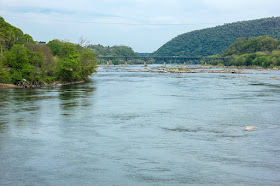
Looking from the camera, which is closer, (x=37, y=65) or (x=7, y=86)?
(x=7, y=86)

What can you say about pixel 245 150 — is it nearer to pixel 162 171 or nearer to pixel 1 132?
pixel 162 171

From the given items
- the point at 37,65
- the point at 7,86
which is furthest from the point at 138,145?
the point at 37,65

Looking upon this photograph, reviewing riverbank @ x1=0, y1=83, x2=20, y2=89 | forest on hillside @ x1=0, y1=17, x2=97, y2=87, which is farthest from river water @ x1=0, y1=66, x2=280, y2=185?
forest on hillside @ x1=0, y1=17, x2=97, y2=87

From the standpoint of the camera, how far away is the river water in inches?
663

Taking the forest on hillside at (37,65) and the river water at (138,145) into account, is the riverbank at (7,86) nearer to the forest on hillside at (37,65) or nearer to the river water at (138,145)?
the forest on hillside at (37,65)

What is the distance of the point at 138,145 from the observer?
22.5m

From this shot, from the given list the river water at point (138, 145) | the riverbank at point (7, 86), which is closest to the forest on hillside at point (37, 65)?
the riverbank at point (7, 86)

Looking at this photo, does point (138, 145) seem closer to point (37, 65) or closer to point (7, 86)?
point (7, 86)

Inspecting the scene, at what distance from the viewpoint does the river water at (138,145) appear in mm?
16844

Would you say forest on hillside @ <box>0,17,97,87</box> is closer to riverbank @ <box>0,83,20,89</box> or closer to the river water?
riverbank @ <box>0,83,20,89</box>

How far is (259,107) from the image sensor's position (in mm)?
39031

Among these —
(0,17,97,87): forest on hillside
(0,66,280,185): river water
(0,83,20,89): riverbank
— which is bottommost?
(0,66,280,185): river water

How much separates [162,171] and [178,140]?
21.0ft

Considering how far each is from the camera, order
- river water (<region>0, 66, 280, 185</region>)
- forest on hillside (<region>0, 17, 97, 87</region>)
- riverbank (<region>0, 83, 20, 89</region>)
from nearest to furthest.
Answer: river water (<region>0, 66, 280, 185</region>) < riverbank (<region>0, 83, 20, 89</region>) < forest on hillside (<region>0, 17, 97, 87</region>)
